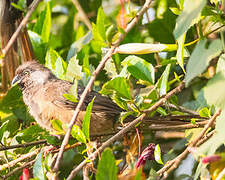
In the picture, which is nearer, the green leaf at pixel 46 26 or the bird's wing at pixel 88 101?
the bird's wing at pixel 88 101

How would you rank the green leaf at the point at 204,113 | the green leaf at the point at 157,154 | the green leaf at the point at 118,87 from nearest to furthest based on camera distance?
the green leaf at the point at 118,87 < the green leaf at the point at 157,154 < the green leaf at the point at 204,113

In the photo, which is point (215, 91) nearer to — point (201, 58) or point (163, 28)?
point (201, 58)

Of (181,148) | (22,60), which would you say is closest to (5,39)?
(22,60)

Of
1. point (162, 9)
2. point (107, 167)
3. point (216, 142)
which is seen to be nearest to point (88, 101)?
point (162, 9)

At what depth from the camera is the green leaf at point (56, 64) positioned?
11.8 feet

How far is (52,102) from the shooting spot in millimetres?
4039

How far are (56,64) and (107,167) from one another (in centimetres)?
201

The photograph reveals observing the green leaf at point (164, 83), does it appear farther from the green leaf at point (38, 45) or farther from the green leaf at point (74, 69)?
the green leaf at point (38, 45)

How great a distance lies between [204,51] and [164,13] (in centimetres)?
232

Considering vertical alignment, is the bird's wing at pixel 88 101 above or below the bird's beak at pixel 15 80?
below

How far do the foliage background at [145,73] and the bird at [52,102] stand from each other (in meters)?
0.13

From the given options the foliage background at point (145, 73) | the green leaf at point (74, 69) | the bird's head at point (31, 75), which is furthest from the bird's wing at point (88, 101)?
the green leaf at point (74, 69)

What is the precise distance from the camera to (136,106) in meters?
2.64

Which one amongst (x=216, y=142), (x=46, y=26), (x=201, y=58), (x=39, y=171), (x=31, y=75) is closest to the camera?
(x=216, y=142)
